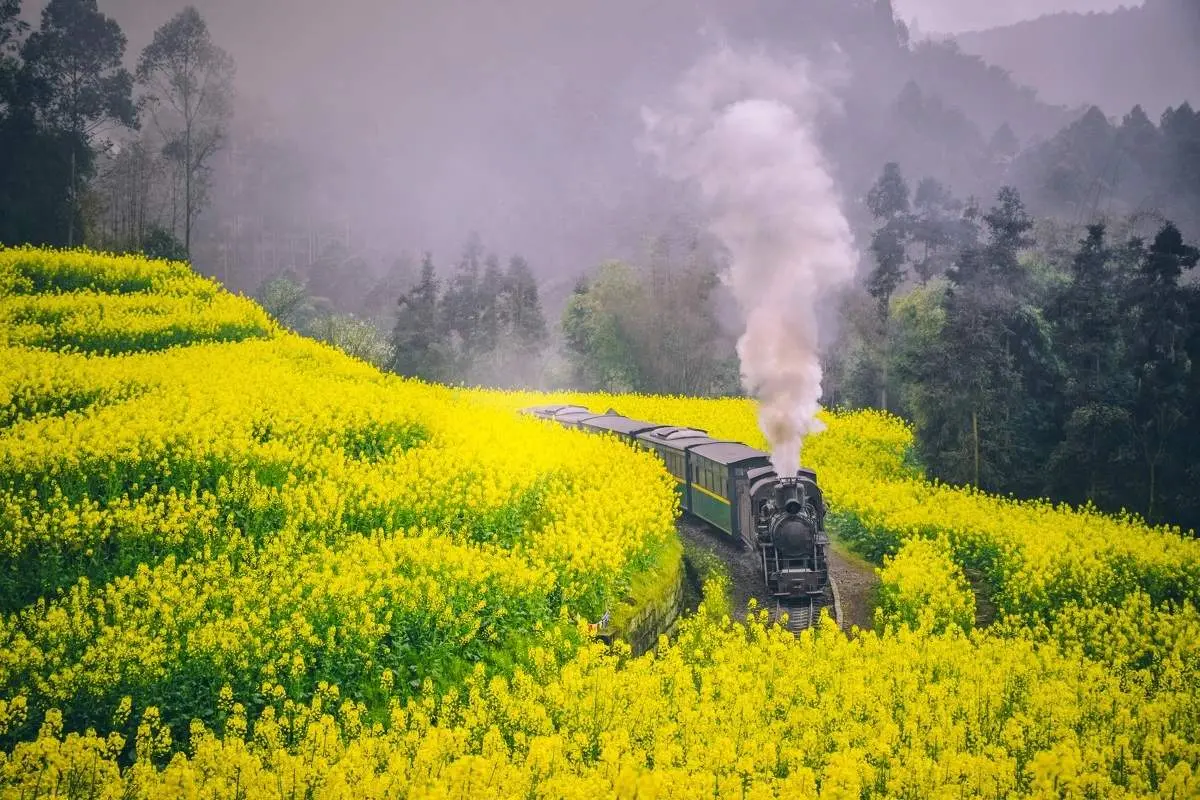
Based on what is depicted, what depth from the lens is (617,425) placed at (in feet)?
92.7

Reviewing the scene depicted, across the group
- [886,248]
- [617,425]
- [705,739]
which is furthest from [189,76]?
[705,739]

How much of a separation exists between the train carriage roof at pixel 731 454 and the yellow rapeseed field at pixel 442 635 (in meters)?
1.62

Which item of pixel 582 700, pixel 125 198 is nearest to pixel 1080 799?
pixel 582 700

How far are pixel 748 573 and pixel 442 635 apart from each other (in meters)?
10.3

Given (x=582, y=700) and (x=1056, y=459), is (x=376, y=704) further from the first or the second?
(x=1056, y=459)

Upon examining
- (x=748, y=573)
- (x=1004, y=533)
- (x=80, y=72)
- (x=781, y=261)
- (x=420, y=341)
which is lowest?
(x=748, y=573)

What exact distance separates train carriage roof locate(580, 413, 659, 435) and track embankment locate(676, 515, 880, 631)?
401cm

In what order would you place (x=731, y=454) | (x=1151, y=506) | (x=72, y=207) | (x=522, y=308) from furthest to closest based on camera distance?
1. (x=522, y=308)
2. (x=72, y=207)
3. (x=1151, y=506)
4. (x=731, y=454)

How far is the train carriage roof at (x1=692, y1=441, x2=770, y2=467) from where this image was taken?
20.2 m

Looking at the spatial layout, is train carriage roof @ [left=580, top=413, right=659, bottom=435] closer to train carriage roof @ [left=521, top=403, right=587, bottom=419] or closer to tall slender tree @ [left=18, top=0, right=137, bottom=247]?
train carriage roof @ [left=521, top=403, right=587, bottom=419]

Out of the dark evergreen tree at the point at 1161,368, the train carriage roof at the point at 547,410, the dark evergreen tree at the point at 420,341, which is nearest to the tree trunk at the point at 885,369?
the dark evergreen tree at the point at 1161,368

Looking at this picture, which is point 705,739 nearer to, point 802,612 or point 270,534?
Answer: point 270,534

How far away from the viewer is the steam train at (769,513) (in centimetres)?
1764

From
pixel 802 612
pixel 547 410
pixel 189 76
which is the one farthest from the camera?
pixel 189 76
